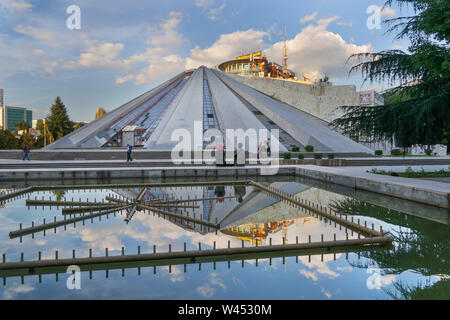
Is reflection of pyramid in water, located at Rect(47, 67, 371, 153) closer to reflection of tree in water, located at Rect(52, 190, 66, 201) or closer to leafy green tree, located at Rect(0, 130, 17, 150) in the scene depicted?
reflection of tree in water, located at Rect(52, 190, 66, 201)

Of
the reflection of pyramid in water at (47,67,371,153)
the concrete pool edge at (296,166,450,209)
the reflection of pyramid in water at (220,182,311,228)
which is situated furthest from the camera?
the reflection of pyramid in water at (47,67,371,153)

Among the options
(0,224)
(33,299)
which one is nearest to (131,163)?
(0,224)

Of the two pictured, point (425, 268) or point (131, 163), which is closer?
point (425, 268)

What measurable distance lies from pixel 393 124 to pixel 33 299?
8899mm

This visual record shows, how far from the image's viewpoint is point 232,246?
443 centimetres

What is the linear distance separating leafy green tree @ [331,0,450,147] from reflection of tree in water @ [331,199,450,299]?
124 inches

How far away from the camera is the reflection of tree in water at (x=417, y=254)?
3.14 m

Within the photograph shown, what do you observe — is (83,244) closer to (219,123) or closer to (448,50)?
(448,50)

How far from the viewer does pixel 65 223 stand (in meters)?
5.65

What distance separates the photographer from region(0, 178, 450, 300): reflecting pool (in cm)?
316

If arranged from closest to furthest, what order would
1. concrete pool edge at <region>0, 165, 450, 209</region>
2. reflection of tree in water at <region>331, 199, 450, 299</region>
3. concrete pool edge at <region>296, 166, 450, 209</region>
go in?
reflection of tree in water at <region>331, 199, 450, 299</region> < concrete pool edge at <region>296, 166, 450, 209</region> < concrete pool edge at <region>0, 165, 450, 209</region>

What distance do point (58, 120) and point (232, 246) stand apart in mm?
44776

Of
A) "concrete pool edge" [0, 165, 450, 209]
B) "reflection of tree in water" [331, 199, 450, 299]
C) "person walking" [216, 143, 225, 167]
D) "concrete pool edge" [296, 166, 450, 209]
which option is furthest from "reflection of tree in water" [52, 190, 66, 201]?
"concrete pool edge" [296, 166, 450, 209]

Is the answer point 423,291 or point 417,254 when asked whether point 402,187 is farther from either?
point 423,291
